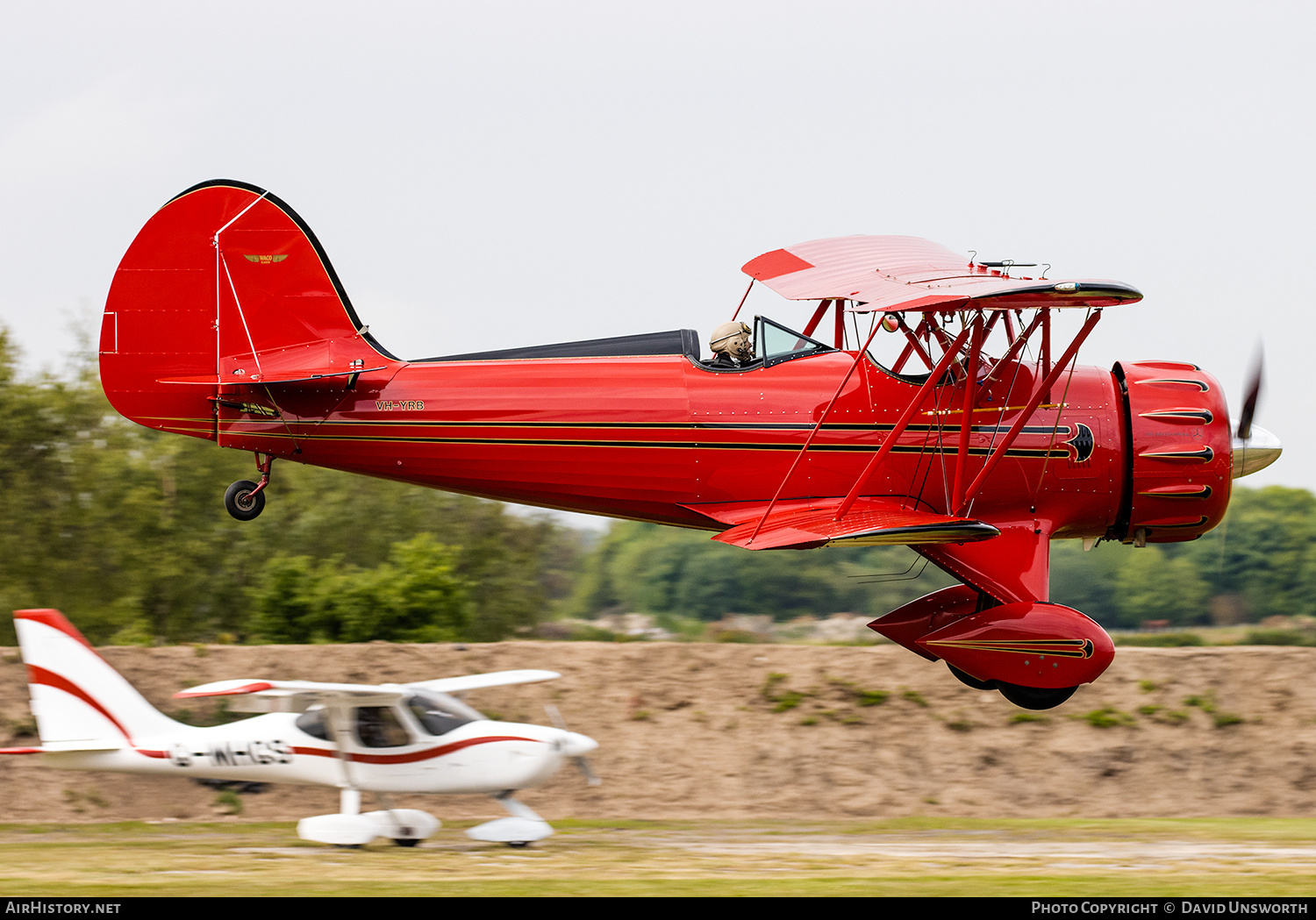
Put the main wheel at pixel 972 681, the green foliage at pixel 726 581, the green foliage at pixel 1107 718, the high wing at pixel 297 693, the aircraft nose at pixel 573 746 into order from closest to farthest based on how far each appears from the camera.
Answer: the main wheel at pixel 972 681
the high wing at pixel 297 693
the aircraft nose at pixel 573 746
the green foliage at pixel 1107 718
the green foliage at pixel 726 581

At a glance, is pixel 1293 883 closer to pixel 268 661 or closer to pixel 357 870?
pixel 357 870

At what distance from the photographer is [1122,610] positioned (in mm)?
31641

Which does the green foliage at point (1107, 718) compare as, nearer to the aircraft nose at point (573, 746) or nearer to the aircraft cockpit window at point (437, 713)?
the aircraft nose at point (573, 746)

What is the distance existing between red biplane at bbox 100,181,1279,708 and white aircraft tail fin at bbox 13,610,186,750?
298cm

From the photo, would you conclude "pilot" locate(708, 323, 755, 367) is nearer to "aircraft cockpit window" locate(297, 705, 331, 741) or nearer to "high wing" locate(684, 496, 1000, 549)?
"high wing" locate(684, 496, 1000, 549)

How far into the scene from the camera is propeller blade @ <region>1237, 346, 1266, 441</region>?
10898 millimetres

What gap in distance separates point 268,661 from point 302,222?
7539 millimetres

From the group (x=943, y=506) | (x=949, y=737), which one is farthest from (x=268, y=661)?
(x=943, y=506)

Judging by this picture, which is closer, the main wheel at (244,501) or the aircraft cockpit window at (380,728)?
the main wheel at (244,501)

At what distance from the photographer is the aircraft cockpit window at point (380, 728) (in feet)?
40.1

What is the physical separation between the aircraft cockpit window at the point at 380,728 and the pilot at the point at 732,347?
15.1 feet

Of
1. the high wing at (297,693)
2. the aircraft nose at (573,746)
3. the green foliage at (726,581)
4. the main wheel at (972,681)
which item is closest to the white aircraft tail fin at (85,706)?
the high wing at (297,693)

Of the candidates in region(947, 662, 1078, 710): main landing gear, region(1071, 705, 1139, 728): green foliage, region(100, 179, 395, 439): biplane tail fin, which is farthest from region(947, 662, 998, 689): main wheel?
region(1071, 705, 1139, 728): green foliage

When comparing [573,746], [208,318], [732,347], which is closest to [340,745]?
[573,746]
